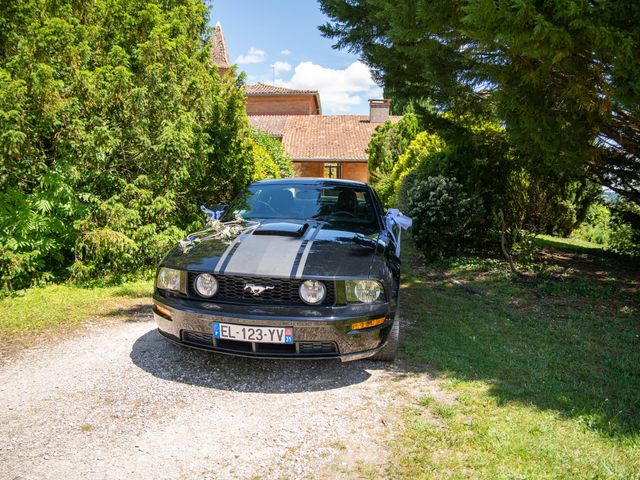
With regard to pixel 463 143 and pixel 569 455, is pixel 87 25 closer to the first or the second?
pixel 463 143

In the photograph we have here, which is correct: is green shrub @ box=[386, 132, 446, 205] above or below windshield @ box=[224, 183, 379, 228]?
above

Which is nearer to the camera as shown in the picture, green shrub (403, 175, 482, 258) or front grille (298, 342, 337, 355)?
front grille (298, 342, 337, 355)

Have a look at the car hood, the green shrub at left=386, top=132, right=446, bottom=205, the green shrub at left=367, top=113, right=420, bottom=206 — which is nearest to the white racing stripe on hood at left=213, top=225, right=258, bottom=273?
the car hood

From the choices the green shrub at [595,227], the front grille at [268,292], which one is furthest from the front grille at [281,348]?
the green shrub at [595,227]

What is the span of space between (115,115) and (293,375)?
15.6ft

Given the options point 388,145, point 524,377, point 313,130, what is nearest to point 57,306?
point 524,377

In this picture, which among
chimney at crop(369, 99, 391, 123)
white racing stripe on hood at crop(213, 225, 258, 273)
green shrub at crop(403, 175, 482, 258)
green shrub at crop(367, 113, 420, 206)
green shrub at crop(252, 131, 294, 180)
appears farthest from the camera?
chimney at crop(369, 99, 391, 123)

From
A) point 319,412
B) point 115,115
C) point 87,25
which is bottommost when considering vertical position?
point 319,412

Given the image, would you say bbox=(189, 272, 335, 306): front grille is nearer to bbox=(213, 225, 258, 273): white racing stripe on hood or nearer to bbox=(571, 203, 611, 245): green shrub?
bbox=(213, 225, 258, 273): white racing stripe on hood

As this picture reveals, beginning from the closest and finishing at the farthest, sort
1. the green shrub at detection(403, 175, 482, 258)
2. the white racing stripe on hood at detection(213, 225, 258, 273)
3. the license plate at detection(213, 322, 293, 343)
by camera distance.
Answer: the license plate at detection(213, 322, 293, 343) → the white racing stripe on hood at detection(213, 225, 258, 273) → the green shrub at detection(403, 175, 482, 258)

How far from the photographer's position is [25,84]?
18.2ft

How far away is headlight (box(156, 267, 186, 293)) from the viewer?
143 inches

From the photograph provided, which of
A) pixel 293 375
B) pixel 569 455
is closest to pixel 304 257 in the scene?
pixel 293 375

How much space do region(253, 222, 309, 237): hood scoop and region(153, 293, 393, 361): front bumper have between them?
2.86 feet
